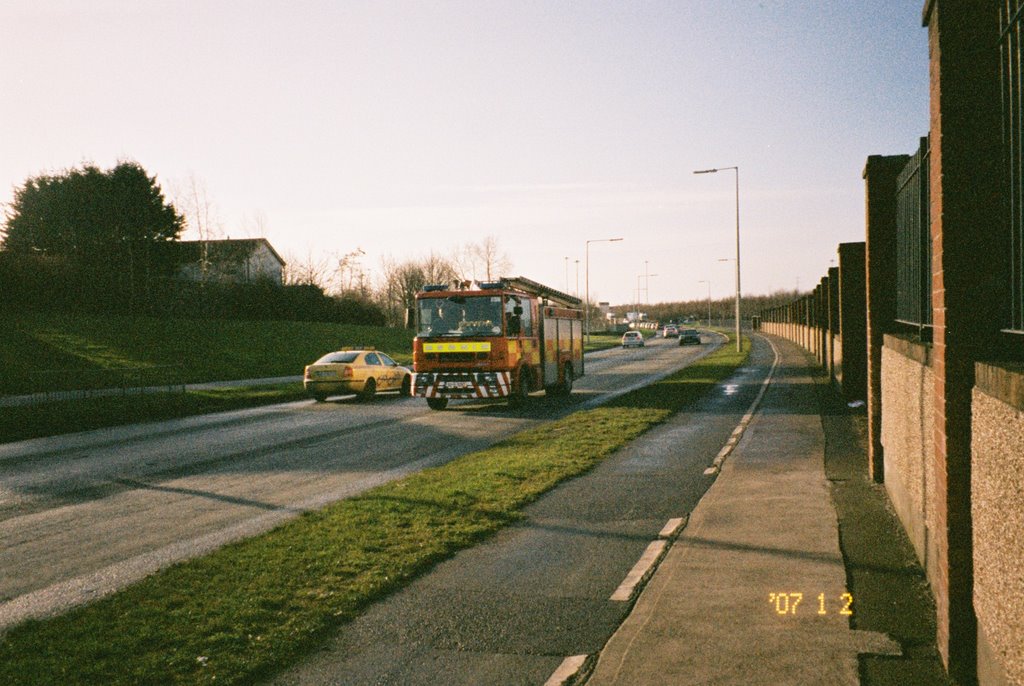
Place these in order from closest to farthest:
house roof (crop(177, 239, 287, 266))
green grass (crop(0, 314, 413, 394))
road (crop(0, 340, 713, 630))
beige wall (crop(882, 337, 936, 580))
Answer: beige wall (crop(882, 337, 936, 580))
road (crop(0, 340, 713, 630))
green grass (crop(0, 314, 413, 394))
house roof (crop(177, 239, 287, 266))

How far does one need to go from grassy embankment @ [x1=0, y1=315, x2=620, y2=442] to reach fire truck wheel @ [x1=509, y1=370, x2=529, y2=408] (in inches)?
288

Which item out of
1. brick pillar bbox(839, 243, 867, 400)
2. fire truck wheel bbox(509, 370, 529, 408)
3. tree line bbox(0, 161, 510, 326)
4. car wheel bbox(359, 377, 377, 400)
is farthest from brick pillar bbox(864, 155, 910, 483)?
tree line bbox(0, 161, 510, 326)

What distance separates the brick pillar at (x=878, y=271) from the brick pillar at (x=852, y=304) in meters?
6.72

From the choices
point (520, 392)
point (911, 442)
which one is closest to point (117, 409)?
point (520, 392)

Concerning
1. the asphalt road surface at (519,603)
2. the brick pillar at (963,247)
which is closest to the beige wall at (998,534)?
the brick pillar at (963,247)

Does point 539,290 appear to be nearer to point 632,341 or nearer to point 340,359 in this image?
point 340,359

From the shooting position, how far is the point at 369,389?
24.1 metres

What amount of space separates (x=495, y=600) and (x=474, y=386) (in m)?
13.7

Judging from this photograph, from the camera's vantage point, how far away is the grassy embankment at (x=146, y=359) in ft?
61.9

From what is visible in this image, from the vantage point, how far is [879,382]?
948cm

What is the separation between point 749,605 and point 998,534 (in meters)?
2.20

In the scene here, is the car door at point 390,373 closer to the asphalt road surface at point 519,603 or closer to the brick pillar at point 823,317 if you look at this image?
the brick pillar at point 823,317

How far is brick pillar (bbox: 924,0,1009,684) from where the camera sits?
4.01 m

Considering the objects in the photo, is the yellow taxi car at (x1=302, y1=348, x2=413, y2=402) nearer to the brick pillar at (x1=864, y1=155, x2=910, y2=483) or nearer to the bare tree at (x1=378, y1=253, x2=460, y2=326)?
the brick pillar at (x1=864, y1=155, x2=910, y2=483)
